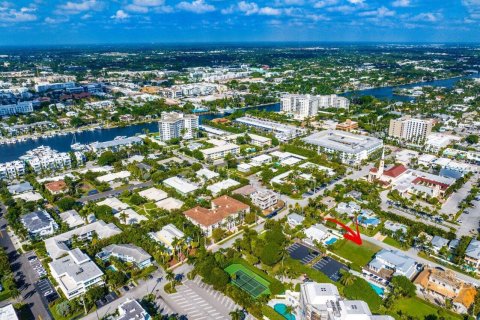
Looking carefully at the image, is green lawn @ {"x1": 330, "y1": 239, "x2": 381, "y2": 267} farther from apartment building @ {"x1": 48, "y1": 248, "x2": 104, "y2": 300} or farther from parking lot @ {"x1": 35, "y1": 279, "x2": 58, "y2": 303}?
parking lot @ {"x1": 35, "y1": 279, "x2": 58, "y2": 303}

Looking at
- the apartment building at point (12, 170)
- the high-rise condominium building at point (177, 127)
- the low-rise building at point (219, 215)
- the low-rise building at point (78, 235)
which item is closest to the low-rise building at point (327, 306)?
the low-rise building at point (219, 215)

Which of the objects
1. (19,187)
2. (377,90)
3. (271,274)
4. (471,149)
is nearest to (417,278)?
(271,274)

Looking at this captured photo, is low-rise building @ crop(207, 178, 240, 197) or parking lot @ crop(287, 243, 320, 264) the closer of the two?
parking lot @ crop(287, 243, 320, 264)

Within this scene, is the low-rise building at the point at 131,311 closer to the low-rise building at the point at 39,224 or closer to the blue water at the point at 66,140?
the low-rise building at the point at 39,224

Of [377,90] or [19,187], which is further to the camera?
[377,90]

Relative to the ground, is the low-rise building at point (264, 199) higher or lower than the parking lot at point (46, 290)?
higher

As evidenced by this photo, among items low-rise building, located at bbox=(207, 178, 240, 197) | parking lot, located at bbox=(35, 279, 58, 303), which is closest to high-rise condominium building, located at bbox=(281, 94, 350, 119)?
low-rise building, located at bbox=(207, 178, 240, 197)

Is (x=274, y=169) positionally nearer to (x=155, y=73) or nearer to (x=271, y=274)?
(x=271, y=274)
